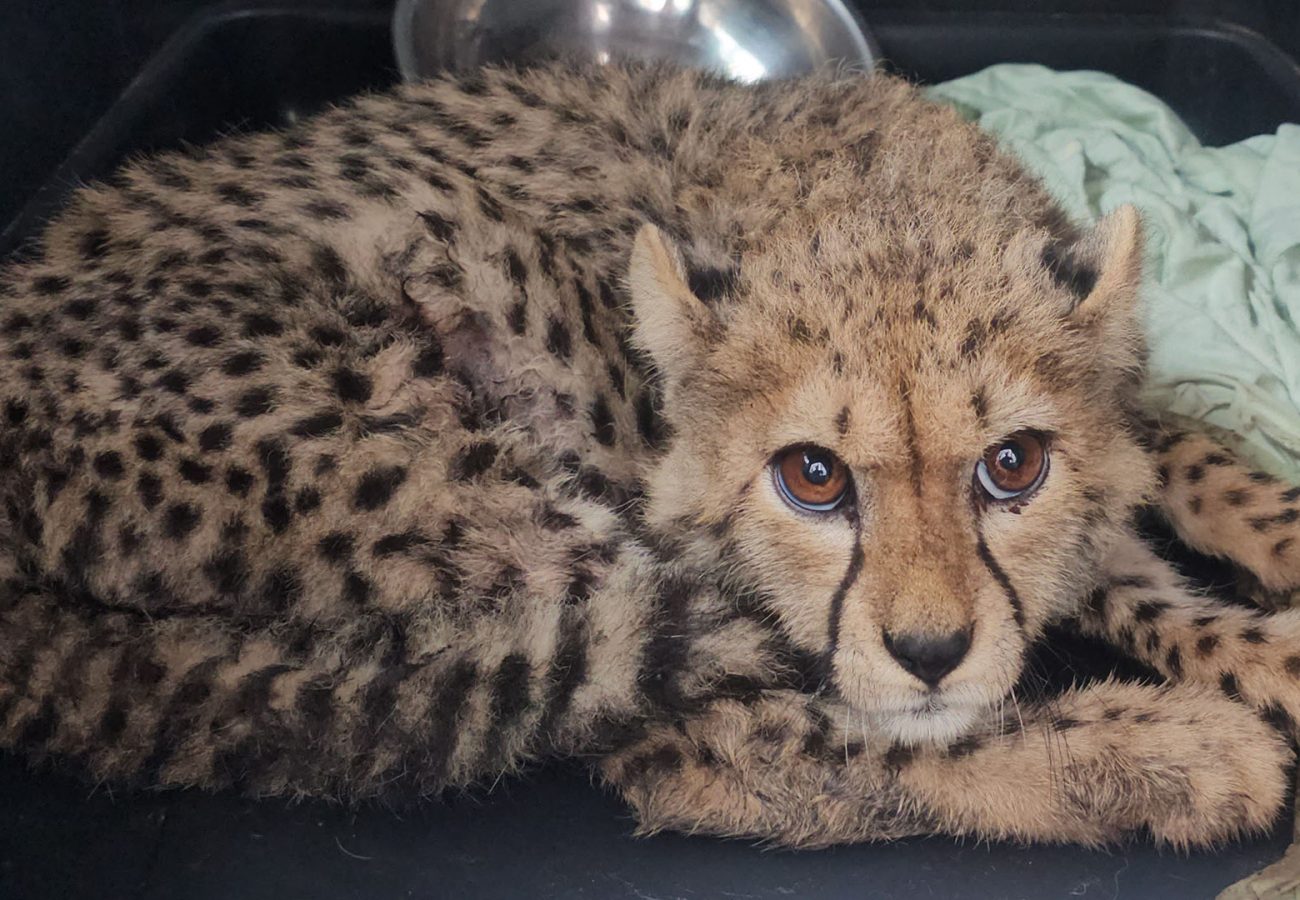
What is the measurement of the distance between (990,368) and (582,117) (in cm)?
93

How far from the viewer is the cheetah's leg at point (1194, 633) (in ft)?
5.52

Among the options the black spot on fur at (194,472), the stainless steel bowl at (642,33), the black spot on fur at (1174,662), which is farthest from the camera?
the stainless steel bowl at (642,33)

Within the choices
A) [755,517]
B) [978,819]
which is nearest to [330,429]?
[755,517]

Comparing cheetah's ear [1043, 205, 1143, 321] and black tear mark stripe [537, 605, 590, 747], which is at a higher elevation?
cheetah's ear [1043, 205, 1143, 321]

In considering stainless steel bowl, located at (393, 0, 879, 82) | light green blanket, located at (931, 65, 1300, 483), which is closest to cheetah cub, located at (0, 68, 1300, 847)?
light green blanket, located at (931, 65, 1300, 483)

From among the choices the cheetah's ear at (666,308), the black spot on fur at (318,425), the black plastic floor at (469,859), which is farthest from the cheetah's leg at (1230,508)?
the black spot on fur at (318,425)

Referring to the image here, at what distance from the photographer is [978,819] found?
5.22 ft

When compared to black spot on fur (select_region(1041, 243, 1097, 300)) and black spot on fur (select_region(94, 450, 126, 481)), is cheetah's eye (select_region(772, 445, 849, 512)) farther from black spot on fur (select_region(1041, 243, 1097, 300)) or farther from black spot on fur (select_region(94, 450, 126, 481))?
black spot on fur (select_region(94, 450, 126, 481))

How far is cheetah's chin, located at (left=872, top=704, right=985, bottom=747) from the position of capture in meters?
1.50

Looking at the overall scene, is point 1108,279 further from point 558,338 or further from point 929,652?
point 558,338

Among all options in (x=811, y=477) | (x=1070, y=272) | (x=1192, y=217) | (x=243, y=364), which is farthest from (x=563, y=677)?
(x=1192, y=217)

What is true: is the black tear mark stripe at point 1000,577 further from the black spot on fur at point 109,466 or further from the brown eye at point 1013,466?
the black spot on fur at point 109,466

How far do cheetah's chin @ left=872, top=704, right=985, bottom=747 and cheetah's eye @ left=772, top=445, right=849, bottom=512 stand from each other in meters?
0.28

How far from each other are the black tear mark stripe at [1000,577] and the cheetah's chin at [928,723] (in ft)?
0.43
